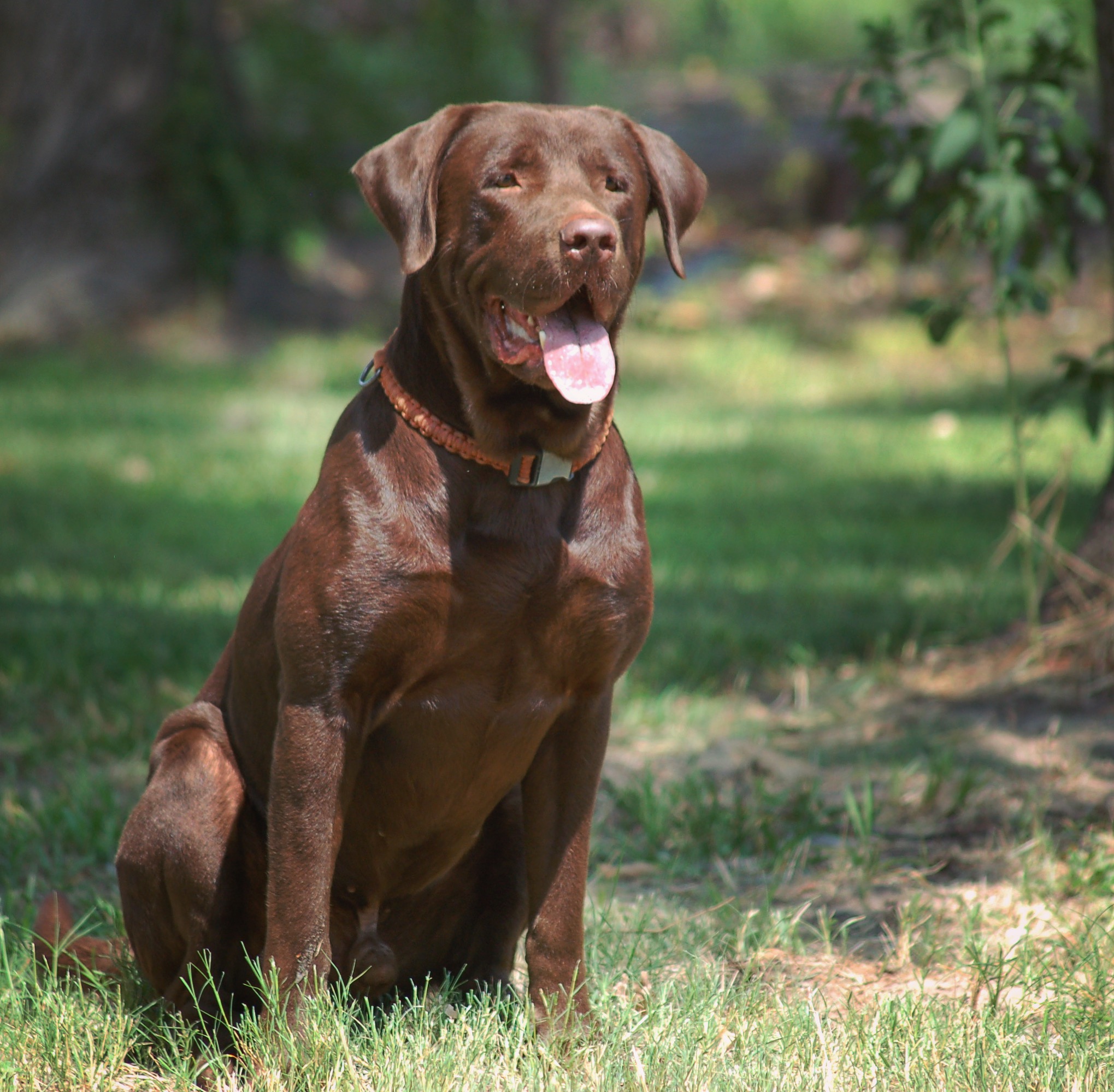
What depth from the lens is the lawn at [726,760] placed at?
243cm

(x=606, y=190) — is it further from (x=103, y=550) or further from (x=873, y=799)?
(x=103, y=550)

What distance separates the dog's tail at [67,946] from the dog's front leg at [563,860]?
0.89 metres

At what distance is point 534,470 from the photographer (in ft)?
8.05

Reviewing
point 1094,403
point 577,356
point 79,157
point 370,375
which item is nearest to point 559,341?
point 577,356

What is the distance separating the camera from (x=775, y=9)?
17594 mm

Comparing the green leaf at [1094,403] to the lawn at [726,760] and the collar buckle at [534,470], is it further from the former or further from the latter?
the collar buckle at [534,470]

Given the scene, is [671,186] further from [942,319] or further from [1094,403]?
[1094,403]

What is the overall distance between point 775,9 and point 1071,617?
15.1 metres

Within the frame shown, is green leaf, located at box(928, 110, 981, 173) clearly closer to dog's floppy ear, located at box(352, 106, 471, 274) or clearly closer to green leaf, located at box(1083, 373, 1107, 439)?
green leaf, located at box(1083, 373, 1107, 439)

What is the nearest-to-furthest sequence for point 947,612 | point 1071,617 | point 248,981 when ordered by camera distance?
1. point 248,981
2. point 1071,617
3. point 947,612

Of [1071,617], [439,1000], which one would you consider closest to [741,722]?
[1071,617]

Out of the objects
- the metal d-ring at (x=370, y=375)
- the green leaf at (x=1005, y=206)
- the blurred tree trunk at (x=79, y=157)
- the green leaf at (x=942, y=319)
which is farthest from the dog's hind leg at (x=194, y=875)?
the blurred tree trunk at (x=79, y=157)

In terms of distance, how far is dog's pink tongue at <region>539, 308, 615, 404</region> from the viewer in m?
2.33

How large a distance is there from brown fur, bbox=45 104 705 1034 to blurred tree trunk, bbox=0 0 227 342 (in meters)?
8.27
